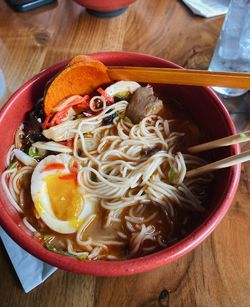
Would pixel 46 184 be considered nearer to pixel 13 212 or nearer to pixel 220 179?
pixel 13 212

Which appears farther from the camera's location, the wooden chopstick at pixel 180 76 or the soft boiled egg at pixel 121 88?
the soft boiled egg at pixel 121 88

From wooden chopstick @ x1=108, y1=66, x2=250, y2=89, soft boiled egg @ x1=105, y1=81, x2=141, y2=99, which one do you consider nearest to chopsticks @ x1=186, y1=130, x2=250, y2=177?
wooden chopstick @ x1=108, y1=66, x2=250, y2=89

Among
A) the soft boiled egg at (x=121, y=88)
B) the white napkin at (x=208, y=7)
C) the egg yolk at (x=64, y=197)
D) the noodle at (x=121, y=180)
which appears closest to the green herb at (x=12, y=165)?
the noodle at (x=121, y=180)

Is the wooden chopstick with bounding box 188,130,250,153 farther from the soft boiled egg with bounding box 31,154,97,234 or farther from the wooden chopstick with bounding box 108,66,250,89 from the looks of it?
the soft boiled egg with bounding box 31,154,97,234

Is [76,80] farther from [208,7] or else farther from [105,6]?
[208,7]

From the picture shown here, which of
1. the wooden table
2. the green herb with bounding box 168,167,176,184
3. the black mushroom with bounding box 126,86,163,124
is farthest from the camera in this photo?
the black mushroom with bounding box 126,86,163,124

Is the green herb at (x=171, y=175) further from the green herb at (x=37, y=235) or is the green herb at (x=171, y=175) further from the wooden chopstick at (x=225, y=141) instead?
the green herb at (x=37, y=235)

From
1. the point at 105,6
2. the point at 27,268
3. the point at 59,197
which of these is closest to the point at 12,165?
the point at 59,197

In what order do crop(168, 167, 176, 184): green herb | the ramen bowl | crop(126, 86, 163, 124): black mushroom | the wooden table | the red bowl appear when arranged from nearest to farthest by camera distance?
the red bowl, the wooden table, crop(168, 167, 176, 184): green herb, crop(126, 86, 163, 124): black mushroom, the ramen bowl
